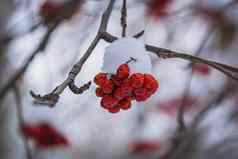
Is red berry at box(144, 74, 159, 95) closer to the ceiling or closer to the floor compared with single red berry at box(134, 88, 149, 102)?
closer to the ceiling

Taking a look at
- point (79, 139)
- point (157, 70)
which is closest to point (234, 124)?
point (157, 70)

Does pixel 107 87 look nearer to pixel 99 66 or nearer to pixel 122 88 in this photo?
pixel 122 88

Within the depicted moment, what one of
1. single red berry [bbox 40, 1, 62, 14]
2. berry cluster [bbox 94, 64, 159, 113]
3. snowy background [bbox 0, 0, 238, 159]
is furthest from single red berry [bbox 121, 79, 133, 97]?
single red berry [bbox 40, 1, 62, 14]

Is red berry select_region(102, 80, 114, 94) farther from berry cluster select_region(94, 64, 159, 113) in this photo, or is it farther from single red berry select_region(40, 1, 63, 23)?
single red berry select_region(40, 1, 63, 23)

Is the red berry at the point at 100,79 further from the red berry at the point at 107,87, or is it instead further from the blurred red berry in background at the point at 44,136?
the blurred red berry in background at the point at 44,136

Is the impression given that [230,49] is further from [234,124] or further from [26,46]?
[26,46]

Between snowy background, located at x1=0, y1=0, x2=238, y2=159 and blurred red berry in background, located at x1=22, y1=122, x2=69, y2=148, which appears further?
blurred red berry in background, located at x1=22, y1=122, x2=69, y2=148
